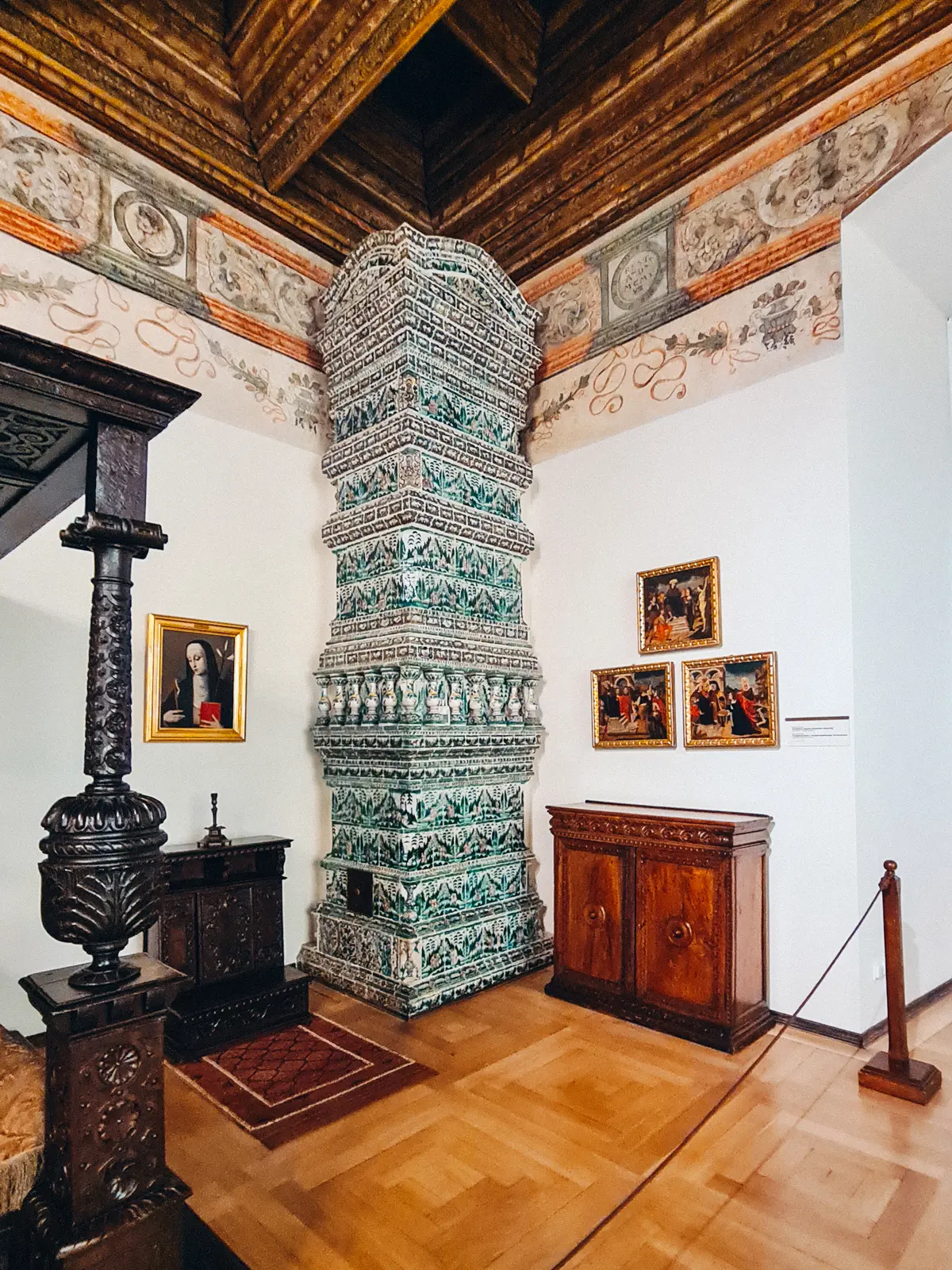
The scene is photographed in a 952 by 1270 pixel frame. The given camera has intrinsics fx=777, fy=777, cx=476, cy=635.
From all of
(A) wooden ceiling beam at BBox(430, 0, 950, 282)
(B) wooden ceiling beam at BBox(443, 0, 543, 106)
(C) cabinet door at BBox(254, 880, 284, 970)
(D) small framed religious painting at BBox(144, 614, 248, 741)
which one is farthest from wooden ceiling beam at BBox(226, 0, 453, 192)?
(C) cabinet door at BBox(254, 880, 284, 970)

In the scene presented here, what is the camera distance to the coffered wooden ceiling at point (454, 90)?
4.36 m

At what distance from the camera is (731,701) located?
458 centimetres

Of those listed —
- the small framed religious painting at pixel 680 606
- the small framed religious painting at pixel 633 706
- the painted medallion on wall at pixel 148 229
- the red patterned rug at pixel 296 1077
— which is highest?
the painted medallion on wall at pixel 148 229

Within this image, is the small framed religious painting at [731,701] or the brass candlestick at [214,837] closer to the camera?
the brass candlestick at [214,837]

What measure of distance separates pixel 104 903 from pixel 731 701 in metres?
3.58

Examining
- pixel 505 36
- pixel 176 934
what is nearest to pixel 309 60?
pixel 505 36

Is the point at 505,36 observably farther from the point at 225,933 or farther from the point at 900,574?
the point at 225,933

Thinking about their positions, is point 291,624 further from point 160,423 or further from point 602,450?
point 160,423

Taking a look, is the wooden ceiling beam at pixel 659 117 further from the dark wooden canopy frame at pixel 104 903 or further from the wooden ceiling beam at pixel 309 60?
the dark wooden canopy frame at pixel 104 903

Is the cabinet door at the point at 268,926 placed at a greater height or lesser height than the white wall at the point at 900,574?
lesser

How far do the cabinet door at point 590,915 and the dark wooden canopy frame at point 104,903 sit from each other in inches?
109

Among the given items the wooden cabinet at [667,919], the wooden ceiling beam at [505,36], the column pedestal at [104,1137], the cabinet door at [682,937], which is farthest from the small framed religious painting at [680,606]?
the column pedestal at [104,1137]

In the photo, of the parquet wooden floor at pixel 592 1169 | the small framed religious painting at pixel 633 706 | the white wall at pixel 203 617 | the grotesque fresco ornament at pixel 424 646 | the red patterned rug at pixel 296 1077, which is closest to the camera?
the parquet wooden floor at pixel 592 1169

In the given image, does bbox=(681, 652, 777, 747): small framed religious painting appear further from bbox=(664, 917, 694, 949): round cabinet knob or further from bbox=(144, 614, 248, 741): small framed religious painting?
bbox=(144, 614, 248, 741): small framed religious painting
